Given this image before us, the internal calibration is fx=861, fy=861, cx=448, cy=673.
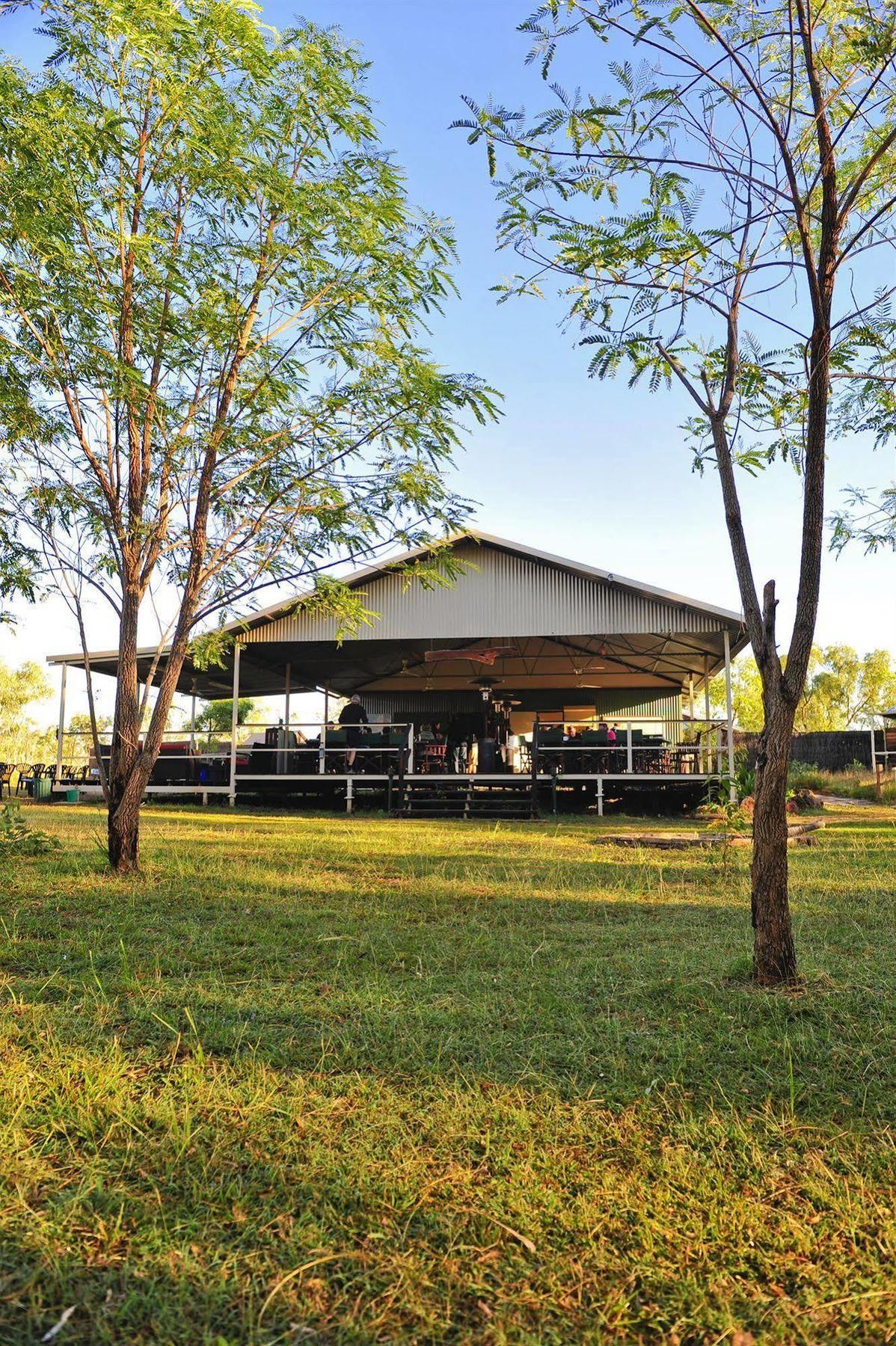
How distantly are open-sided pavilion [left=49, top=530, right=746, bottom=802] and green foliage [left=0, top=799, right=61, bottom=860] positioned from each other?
24.0ft

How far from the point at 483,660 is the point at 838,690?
30.0m

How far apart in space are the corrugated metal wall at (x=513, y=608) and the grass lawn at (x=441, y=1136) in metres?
11.7

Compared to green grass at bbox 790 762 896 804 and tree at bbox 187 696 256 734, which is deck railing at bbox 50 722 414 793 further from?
tree at bbox 187 696 256 734

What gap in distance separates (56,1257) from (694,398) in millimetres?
4108

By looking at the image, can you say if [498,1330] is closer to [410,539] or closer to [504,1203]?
[504,1203]

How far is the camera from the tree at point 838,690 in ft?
134

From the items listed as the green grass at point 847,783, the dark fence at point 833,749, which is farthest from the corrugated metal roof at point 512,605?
the dark fence at point 833,749

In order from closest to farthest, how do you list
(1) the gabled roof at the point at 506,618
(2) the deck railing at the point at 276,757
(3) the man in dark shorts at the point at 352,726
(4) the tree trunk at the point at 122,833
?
(4) the tree trunk at the point at 122,833
(1) the gabled roof at the point at 506,618
(3) the man in dark shorts at the point at 352,726
(2) the deck railing at the point at 276,757

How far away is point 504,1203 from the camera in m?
1.98

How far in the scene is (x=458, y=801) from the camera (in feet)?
49.1

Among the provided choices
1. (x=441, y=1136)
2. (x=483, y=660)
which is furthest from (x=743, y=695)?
(x=441, y=1136)

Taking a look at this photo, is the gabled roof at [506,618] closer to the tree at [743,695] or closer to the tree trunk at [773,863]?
the tree trunk at [773,863]

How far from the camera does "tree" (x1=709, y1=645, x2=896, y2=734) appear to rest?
1604 inches

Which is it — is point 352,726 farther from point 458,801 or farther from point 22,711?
point 22,711
